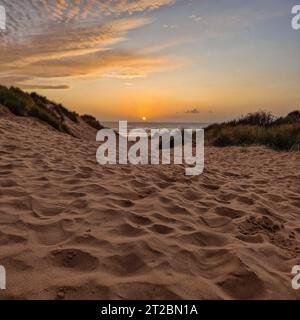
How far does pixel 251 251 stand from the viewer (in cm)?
314

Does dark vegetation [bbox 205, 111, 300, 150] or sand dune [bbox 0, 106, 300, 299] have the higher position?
dark vegetation [bbox 205, 111, 300, 150]

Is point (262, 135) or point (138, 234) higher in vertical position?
point (262, 135)

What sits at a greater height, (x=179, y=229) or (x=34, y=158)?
(x=34, y=158)

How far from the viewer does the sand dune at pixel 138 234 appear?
2.51 m

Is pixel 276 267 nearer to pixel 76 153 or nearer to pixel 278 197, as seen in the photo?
pixel 278 197

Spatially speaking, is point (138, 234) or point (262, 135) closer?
point (138, 234)

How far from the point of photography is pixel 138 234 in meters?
3.27

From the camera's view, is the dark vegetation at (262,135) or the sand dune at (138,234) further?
the dark vegetation at (262,135)

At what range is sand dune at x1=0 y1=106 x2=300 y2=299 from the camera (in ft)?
8.25

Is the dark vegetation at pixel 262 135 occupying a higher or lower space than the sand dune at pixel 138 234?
higher

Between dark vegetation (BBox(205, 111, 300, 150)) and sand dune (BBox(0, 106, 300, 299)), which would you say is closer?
sand dune (BBox(0, 106, 300, 299))
